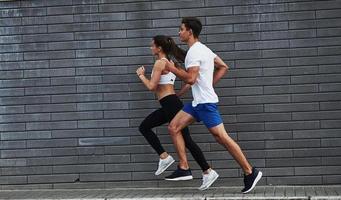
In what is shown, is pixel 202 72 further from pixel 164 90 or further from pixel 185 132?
pixel 185 132

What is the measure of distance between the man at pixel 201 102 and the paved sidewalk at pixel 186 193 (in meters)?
0.24

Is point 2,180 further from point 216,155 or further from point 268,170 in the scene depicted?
point 268,170

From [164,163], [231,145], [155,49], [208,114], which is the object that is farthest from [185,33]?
[164,163]

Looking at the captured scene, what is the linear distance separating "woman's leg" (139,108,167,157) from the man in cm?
34

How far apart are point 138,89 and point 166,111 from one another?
0.72 metres

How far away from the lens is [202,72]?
22.8 ft

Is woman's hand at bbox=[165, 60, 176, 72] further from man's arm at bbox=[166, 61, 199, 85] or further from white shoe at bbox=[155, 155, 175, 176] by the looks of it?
white shoe at bbox=[155, 155, 175, 176]

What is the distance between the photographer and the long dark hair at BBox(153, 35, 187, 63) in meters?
7.38

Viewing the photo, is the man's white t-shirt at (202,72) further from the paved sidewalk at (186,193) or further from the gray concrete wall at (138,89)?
the paved sidewalk at (186,193)

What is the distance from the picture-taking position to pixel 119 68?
7.98 m

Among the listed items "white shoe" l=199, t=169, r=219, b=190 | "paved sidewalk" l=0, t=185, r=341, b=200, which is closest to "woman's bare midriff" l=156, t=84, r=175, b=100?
"white shoe" l=199, t=169, r=219, b=190

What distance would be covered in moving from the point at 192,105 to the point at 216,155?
3.42ft

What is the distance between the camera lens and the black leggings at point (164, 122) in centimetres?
722

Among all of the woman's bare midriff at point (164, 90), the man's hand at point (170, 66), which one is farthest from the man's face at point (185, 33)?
the woman's bare midriff at point (164, 90)
